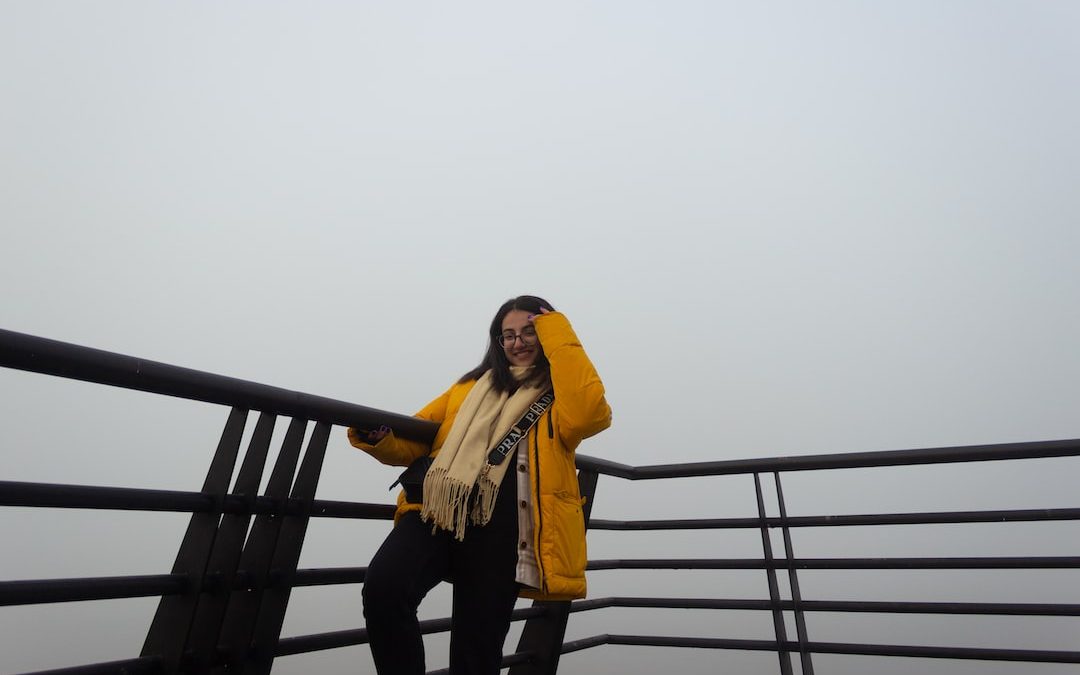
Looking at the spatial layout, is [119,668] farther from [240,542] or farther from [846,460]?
[846,460]

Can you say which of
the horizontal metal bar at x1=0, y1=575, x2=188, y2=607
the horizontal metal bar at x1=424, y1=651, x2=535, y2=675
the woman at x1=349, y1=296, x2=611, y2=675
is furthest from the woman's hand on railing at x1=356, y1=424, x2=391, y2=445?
the horizontal metal bar at x1=424, y1=651, x2=535, y2=675

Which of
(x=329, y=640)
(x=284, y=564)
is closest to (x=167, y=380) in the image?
(x=284, y=564)

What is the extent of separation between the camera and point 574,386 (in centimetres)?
176

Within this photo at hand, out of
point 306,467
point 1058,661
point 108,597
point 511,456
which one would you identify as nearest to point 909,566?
point 1058,661

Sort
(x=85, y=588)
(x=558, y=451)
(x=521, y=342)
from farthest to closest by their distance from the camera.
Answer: (x=521, y=342)
(x=558, y=451)
(x=85, y=588)

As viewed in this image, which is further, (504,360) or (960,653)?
(960,653)

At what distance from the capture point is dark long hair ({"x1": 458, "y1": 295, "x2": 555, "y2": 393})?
75.7 inches

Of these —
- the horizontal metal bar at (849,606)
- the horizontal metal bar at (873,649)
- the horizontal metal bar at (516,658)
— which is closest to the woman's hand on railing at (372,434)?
the horizontal metal bar at (516,658)

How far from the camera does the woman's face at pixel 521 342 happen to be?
2.00 metres

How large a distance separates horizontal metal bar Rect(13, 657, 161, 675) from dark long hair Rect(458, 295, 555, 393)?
0.97 metres

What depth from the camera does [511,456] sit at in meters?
1.74

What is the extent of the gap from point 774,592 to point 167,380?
219 centimetres

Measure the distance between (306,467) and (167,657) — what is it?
42 centimetres

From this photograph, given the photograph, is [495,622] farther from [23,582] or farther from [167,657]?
[23,582]
